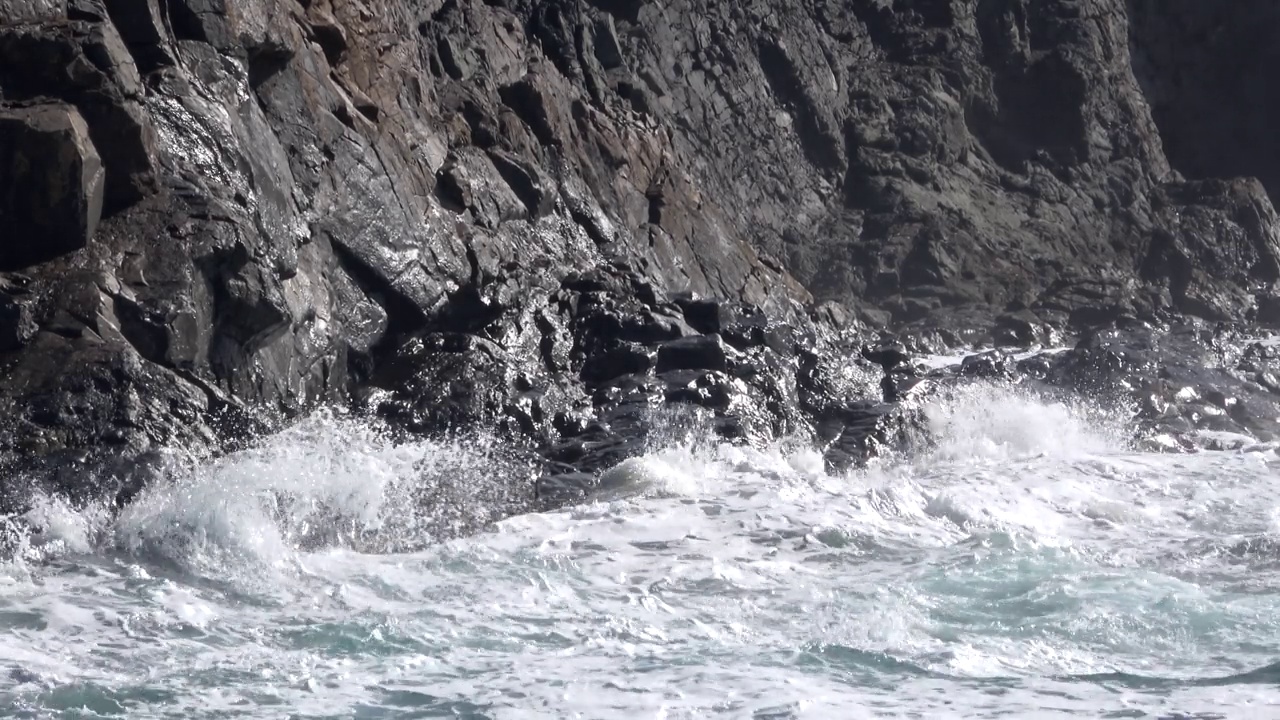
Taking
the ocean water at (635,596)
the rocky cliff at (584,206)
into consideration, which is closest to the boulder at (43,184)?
the rocky cliff at (584,206)

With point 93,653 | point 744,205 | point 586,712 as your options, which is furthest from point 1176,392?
point 93,653

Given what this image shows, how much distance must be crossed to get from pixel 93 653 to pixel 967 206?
2038 cm

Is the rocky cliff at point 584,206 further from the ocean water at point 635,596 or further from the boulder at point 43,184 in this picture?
the ocean water at point 635,596

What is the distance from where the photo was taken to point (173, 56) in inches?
433

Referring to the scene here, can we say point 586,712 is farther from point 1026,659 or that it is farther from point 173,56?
point 173,56

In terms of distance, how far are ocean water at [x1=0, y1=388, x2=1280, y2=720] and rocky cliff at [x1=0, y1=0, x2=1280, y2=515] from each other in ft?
2.37

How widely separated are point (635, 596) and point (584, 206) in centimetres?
845

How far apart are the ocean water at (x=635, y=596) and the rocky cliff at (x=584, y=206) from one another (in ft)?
2.37

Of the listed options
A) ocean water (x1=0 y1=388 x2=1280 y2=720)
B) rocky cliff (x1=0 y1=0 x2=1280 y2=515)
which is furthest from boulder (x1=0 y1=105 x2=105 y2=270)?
ocean water (x1=0 y1=388 x2=1280 y2=720)

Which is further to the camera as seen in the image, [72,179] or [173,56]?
[173,56]

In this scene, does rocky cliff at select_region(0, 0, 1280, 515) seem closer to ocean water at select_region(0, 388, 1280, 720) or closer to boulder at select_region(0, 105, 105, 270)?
boulder at select_region(0, 105, 105, 270)

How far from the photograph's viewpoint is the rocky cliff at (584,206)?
968 cm

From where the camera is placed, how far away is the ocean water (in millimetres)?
6625

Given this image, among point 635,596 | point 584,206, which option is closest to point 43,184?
point 635,596
